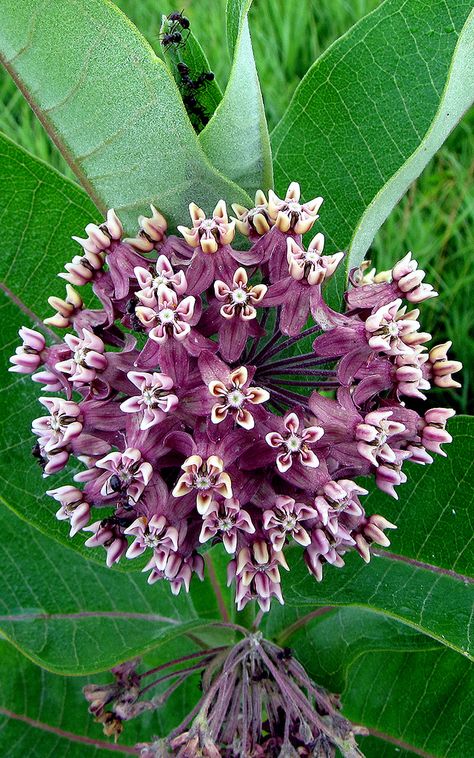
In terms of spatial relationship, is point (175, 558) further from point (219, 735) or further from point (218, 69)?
point (218, 69)

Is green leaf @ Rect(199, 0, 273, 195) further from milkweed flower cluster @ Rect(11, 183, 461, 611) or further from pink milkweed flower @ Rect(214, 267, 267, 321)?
pink milkweed flower @ Rect(214, 267, 267, 321)

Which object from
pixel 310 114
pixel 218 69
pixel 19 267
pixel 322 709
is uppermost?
pixel 218 69

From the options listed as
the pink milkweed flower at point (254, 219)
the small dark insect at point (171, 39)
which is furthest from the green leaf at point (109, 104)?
the small dark insect at point (171, 39)

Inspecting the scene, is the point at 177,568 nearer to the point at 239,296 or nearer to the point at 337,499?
the point at 337,499

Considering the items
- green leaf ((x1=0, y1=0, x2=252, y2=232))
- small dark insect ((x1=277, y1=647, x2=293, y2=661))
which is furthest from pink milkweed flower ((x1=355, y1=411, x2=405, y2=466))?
small dark insect ((x1=277, y1=647, x2=293, y2=661))

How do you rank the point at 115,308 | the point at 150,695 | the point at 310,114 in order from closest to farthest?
the point at 115,308, the point at 310,114, the point at 150,695

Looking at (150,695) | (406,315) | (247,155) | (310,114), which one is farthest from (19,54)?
(150,695)

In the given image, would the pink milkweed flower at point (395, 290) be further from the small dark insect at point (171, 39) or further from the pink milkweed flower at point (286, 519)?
the small dark insect at point (171, 39)
